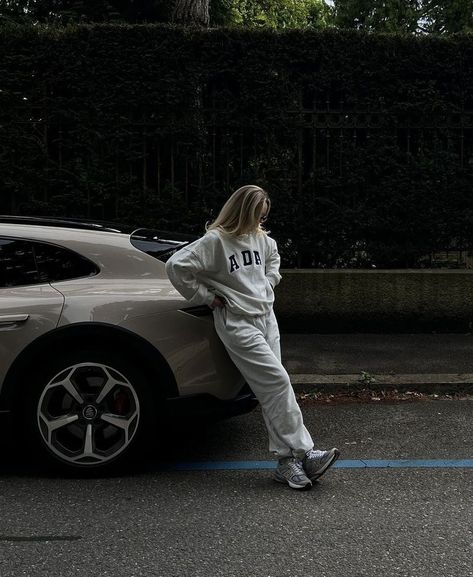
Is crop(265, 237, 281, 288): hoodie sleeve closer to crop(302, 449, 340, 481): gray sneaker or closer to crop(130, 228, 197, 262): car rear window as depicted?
crop(130, 228, 197, 262): car rear window

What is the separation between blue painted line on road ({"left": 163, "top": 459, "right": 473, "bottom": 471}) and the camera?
14.1 feet

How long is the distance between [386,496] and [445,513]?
349mm

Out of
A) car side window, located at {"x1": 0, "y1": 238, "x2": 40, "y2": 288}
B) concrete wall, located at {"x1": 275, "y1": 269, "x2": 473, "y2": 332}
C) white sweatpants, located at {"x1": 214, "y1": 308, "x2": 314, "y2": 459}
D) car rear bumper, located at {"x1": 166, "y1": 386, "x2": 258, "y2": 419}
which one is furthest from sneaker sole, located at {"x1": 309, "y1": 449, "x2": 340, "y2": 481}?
concrete wall, located at {"x1": 275, "y1": 269, "x2": 473, "y2": 332}

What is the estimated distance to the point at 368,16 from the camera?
30.4m

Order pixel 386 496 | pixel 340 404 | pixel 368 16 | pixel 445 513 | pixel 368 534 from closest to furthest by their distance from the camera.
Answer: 1. pixel 368 534
2. pixel 445 513
3. pixel 386 496
4. pixel 340 404
5. pixel 368 16

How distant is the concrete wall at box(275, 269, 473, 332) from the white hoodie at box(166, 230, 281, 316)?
3.82 m

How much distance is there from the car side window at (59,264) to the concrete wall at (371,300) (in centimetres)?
397

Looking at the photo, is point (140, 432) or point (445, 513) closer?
point (445, 513)

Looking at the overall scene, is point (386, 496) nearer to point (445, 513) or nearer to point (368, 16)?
point (445, 513)

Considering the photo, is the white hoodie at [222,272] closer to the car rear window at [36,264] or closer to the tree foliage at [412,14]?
the car rear window at [36,264]

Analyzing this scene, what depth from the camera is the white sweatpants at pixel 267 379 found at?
3.95 m

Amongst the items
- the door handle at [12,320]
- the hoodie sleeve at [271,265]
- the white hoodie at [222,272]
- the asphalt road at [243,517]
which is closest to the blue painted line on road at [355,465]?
the asphalt road at [243,517]

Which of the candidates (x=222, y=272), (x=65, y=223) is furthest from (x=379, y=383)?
(x=65, y=223)

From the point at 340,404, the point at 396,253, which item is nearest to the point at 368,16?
the point at 396,253
